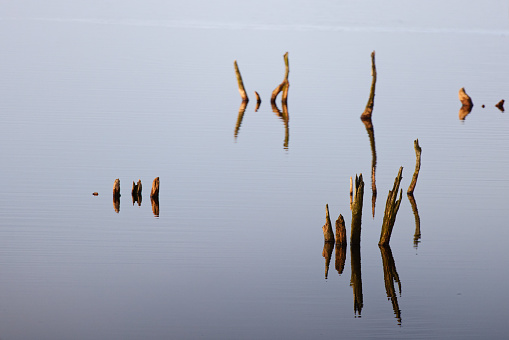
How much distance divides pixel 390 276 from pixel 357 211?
1.33 meters

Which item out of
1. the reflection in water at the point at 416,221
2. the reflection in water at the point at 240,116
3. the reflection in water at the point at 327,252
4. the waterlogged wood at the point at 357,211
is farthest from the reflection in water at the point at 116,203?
the reflection in water at the point at 240,116

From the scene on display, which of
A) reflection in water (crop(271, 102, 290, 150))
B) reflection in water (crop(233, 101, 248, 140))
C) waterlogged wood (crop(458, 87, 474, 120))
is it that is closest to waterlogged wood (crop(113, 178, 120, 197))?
reflection in water (crop(271, 102, 290, 150))

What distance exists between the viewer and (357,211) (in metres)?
18.4

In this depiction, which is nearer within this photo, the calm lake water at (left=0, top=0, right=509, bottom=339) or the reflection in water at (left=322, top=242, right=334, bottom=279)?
the calm lake water at (left=0, top=0, right=509, bottom=339)

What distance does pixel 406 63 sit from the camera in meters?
68.6

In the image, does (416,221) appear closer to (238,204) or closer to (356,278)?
(238,204)

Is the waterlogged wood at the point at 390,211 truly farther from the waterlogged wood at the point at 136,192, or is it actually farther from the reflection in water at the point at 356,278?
the waterlogged wood at the point at 136,192

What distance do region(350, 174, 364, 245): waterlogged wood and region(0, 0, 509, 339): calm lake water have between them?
0.43 m

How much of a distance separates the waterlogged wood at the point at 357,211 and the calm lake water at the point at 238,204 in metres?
0.43

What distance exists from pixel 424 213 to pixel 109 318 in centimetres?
982

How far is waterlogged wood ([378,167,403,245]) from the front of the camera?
1839 cm

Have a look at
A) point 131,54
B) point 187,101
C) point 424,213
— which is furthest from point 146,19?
point 424,213

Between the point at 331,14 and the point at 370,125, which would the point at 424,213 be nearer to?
the point at 370,125

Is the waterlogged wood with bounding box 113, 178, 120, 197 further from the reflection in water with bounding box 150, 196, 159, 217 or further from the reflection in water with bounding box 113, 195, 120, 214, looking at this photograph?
the reflection in water with bounding box 150, 196, 159, 217
